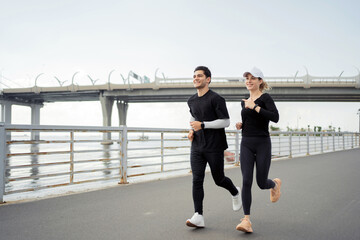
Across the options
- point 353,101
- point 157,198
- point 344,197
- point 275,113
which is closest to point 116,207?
point 157,198

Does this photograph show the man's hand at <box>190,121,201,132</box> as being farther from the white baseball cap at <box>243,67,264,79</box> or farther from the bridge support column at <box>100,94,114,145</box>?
the bridge support column at <box>100,94,114,145</box>

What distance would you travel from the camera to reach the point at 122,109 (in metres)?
59.8

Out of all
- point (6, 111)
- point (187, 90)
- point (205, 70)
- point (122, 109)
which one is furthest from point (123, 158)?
point (6, 111)

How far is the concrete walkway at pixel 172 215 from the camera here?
344cm

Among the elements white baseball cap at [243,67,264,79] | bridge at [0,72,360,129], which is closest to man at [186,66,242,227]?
white baseball cap at [243,67,264,79]

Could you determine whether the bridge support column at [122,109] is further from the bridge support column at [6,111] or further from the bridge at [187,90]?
the bridge support column at [6,111]

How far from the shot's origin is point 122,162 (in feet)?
23.2

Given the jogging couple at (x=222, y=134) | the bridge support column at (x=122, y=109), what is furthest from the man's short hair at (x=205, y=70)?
the bridge support column at (x=122, y=109)

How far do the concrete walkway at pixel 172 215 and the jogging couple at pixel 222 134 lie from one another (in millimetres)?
393

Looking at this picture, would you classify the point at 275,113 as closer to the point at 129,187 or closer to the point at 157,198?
the point at 157,198

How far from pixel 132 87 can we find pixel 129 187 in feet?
150

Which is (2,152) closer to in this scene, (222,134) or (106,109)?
(222,134)

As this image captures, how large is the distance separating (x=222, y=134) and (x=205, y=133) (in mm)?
200

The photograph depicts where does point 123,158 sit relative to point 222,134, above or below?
below
